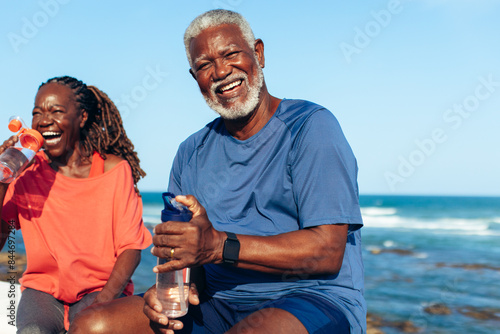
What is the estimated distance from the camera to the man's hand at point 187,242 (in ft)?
5.47

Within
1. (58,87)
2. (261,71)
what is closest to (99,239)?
(58,87)

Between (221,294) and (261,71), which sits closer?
(221,294)

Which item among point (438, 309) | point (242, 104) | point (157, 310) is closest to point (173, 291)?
point (157, 310)

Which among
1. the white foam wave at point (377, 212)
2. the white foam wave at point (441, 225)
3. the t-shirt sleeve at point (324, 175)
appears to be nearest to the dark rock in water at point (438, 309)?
the t-shirt sleeve at point (324, 175)

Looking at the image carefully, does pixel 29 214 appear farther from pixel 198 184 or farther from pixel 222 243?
pixel 222 243

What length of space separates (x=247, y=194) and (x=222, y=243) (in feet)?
1.46

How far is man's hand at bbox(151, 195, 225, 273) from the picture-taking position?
167 centimetres

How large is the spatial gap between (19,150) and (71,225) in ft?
1.95

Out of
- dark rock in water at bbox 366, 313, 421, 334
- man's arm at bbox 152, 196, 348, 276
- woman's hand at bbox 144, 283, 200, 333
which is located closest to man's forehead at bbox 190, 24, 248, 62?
man's arm at bbox 152, 196, 348, 276

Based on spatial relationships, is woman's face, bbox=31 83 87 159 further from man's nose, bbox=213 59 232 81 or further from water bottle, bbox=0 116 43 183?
man's nose, bbox=213 59 232 81

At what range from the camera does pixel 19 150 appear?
9.86 feet

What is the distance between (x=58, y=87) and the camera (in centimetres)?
322

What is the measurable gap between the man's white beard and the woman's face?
1.20m

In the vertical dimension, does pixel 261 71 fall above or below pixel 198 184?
above
